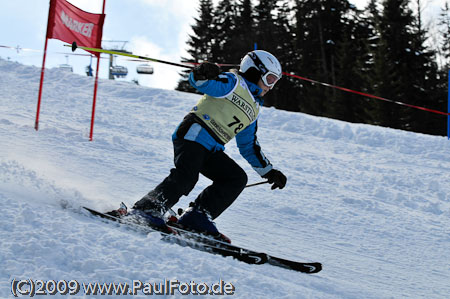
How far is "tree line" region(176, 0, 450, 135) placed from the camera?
78.3 ft

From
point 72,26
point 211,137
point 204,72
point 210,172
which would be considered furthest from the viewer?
point 72,26

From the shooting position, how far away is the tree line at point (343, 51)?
78.3ft

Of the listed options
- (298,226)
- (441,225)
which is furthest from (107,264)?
(441,225)

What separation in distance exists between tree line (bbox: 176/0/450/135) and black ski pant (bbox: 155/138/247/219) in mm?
20936

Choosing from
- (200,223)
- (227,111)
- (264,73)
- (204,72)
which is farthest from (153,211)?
(264,73)

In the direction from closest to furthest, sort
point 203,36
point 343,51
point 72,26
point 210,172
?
point 210,172, point 72,26, point 343,51, point 203,36

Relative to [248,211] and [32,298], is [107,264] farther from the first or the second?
[248,211]

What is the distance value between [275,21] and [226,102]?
106ft

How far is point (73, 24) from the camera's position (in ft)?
23.4

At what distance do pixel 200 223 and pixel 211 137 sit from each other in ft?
1.95

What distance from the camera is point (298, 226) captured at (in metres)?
4.43

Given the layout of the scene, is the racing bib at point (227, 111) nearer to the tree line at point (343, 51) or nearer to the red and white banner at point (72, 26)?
the red and white banner at point (72, 26)

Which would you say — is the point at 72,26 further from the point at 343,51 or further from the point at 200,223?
the point at 343,51

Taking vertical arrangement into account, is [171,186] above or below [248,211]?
above
